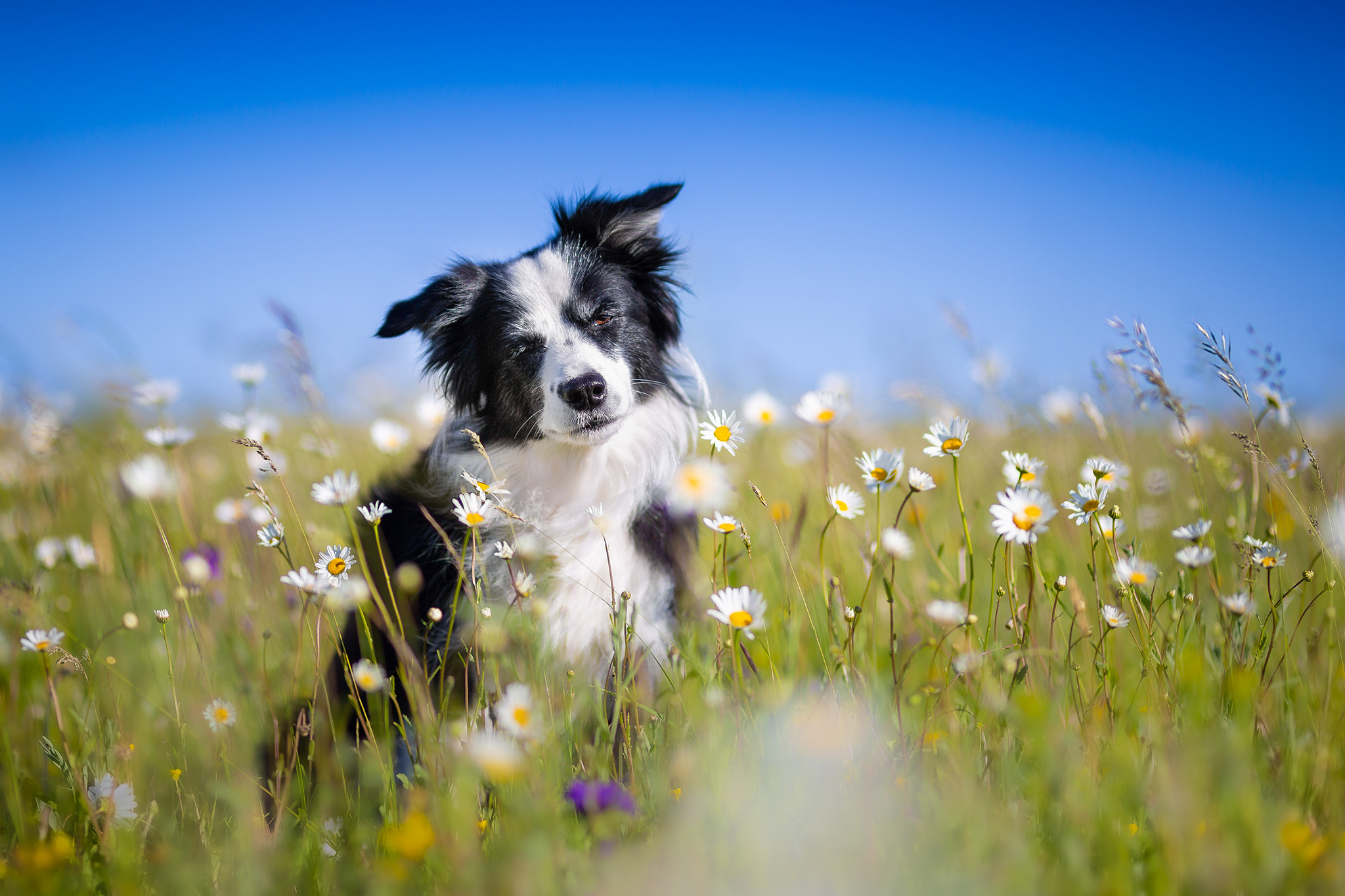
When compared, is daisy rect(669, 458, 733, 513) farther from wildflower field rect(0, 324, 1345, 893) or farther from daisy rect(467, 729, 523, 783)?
daisy rect(467, 729, 523, 783)

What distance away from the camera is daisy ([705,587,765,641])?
127 cm

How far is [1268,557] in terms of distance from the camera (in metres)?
1.51

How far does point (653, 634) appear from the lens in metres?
2.13

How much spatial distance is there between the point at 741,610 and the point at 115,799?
1.36 meters

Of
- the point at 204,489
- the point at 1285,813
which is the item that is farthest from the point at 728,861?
the point at 204,489

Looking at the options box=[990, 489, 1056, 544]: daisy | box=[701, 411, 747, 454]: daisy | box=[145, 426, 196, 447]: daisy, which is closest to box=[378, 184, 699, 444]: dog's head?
box=[145, 426, 196, 447]: daisy

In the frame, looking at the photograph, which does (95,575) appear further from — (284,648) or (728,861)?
(728,861)

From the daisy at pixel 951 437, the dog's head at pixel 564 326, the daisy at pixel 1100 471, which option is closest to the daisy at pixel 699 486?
the daisy at pixel 951 437

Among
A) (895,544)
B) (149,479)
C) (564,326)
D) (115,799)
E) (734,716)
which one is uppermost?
(564,326)

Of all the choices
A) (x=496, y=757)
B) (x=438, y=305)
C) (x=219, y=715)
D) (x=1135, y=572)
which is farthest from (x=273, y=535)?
(x=1135, y=572)

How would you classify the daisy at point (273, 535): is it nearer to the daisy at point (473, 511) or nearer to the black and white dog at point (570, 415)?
the daisy at point (473, 511)

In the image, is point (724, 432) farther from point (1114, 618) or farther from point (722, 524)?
point (1114, 618)

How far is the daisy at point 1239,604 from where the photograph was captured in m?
1.35

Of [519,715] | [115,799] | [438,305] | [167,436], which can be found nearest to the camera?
[519,715]
